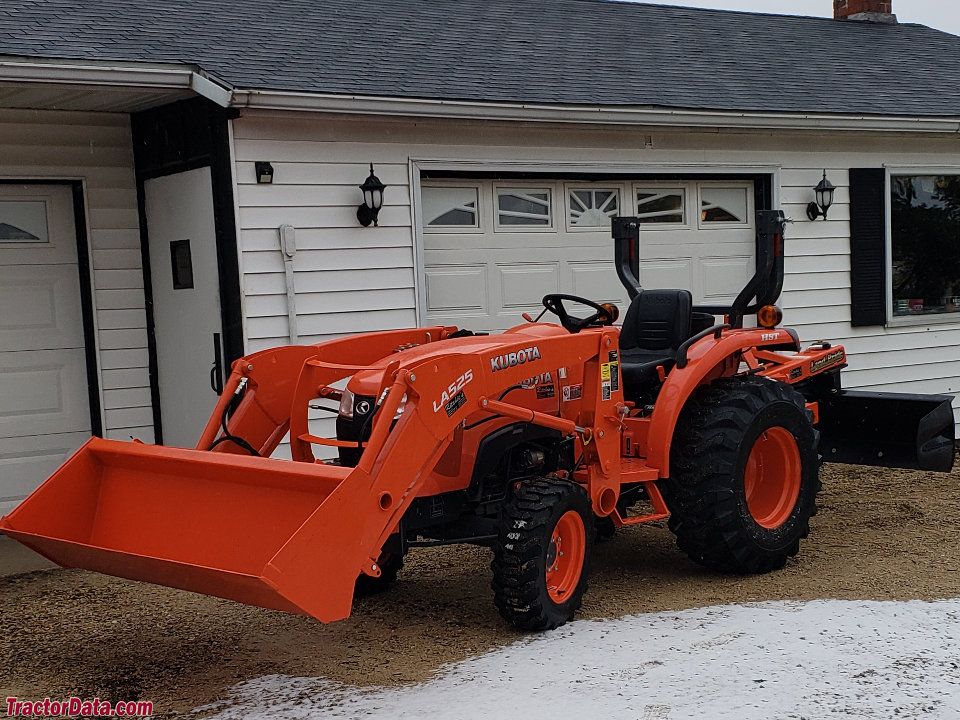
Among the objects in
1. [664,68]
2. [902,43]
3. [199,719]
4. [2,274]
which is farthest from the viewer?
[902,43]

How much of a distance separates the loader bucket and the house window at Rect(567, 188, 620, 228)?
4.51m

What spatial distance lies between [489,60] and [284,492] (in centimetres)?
516

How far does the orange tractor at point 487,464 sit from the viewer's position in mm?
4332

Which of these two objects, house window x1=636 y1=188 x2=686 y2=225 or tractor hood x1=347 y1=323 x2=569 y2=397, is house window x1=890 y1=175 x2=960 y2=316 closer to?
house window x1=636 y1=188 x2=686 y2=225

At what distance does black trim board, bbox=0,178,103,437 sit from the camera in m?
7.71

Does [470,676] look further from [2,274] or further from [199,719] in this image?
[2,274]

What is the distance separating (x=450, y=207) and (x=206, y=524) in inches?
155

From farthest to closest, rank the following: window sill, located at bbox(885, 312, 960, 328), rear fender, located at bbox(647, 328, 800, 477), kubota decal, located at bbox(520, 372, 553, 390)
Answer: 1. window sill, located at bbox(885, 312, 960, 328)
2. rear fender, located at bbox(647, 328, 800, 477)
3. kubota decal, located at bbox(520, 372, 553, 390)

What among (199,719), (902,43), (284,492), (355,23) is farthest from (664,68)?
(199,719)

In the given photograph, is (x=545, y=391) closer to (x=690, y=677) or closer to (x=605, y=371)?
(x=605, y=371)

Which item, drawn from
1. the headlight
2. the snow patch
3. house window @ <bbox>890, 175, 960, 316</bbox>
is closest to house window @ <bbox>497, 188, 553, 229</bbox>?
house window @ <bbox>890, 175, 960, 316</bbox>

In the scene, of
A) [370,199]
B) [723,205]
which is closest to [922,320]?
[723,205]

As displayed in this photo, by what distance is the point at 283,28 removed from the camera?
27.5 ft

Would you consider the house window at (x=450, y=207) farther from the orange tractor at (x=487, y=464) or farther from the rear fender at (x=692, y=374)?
the rear fender at (x=692, y=374)
